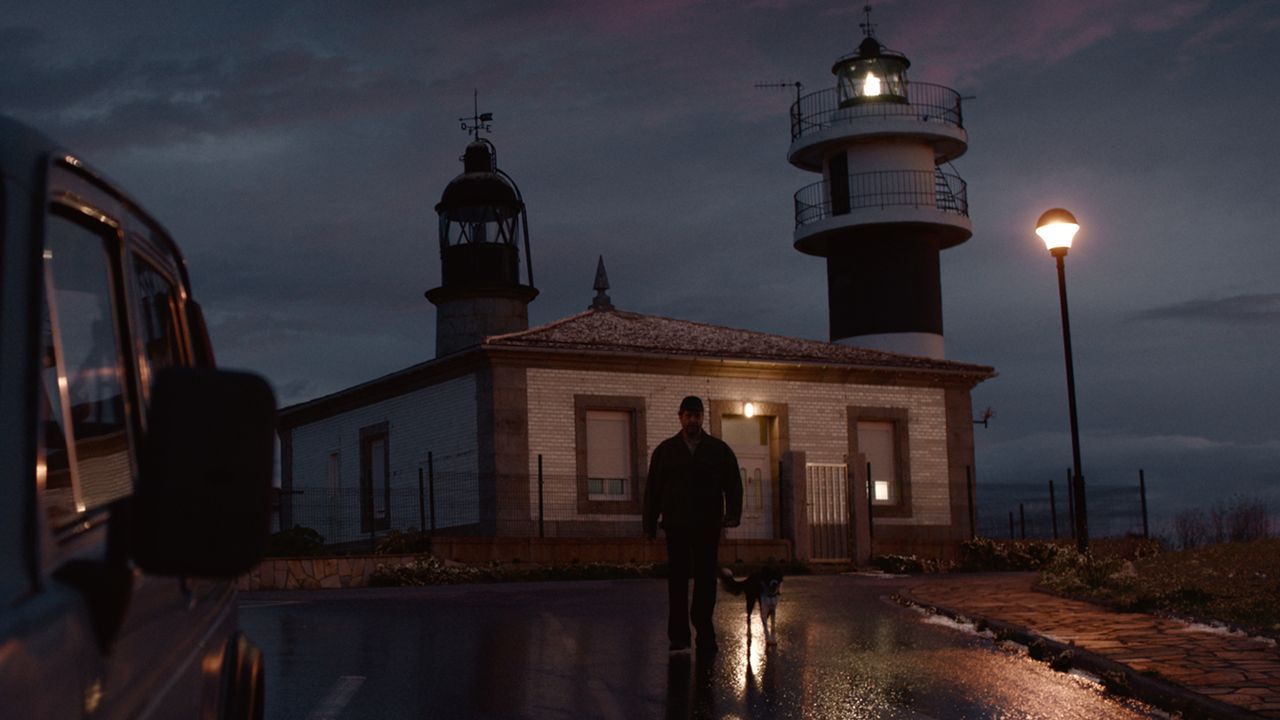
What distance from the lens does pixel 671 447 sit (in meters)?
12.3

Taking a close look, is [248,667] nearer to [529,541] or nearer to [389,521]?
[529,541]

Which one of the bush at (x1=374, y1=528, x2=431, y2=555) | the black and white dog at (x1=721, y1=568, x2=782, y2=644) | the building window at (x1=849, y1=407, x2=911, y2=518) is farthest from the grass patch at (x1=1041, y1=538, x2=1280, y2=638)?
the building window at (x1=849, y1=407, x2=911, y2=518)

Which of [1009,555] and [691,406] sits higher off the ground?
[691,406]

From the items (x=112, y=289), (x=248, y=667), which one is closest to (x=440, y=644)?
(x=248, y=667)

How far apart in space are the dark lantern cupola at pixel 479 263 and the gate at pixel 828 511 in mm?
9657

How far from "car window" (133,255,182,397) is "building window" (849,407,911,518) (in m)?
29.5

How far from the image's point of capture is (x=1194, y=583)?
15.0 m

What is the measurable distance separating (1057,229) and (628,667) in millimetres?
10831

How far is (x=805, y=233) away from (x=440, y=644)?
98.6ft

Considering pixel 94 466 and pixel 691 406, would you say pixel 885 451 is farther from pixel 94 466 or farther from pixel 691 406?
pixel 94 466

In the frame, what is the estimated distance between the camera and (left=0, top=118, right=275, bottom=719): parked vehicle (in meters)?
1.97

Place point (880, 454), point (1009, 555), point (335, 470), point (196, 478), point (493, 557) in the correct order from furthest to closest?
point (335, 470), point (880, 454), point (1009, 555), point (493, 557), point (196, 478)

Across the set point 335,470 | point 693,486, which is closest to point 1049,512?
point 335,470

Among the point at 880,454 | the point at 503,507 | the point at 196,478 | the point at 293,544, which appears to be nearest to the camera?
the point at 196,478
